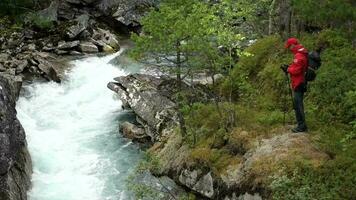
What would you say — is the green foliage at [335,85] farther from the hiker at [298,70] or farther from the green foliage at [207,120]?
the green foliage at [207,120]

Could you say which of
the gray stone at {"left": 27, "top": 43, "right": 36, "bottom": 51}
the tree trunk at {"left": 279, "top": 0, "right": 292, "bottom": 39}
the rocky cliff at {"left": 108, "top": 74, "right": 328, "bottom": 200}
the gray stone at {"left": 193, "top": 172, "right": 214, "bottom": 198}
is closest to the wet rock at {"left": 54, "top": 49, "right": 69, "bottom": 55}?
the gray stone at {"left": 27, "top": 43, "right": 36, "bottom": 51}

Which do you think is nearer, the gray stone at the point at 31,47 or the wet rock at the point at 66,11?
the gray stone at the point at 31,47

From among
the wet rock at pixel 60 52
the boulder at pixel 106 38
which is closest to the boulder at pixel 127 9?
the boulder at pixel 106 38

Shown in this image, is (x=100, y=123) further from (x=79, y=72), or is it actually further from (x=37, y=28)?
(x=37, y=28)

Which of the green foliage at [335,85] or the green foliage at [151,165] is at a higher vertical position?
the green foliage at [335,85]

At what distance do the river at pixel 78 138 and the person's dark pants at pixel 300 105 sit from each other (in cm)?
617

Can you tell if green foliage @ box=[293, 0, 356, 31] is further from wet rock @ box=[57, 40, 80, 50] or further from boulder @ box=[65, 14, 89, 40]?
boulder @ box=[65, 14, 89, 40]

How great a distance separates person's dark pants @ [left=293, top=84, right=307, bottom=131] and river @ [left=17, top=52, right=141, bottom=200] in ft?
20.2

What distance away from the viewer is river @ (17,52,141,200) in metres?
16.8

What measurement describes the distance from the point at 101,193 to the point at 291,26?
847 centimetres

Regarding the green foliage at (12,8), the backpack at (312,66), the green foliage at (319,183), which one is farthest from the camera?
the green foliage at (12,8)

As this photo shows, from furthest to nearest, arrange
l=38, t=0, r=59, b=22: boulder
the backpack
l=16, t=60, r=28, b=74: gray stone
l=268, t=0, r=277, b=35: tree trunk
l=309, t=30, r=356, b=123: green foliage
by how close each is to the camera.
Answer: l=38, t=0, r=59, b=22: boulder, l=16, t=60, r=28, b=74: gray stone, l=268, t=0, r=277, b=35: tree trunk, l=309, t=30, r=356, b=123: green foliage, the backpack

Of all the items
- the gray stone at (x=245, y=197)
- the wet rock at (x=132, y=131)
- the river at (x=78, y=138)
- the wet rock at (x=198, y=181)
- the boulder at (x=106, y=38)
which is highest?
→ the gray stone at (x=245, y=197)

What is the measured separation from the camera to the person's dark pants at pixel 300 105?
39.3 ft
